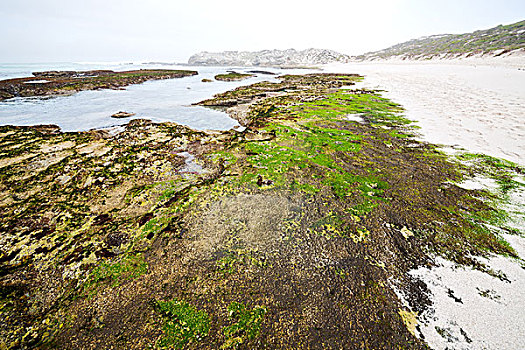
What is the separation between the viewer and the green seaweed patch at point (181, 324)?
8.78 ft

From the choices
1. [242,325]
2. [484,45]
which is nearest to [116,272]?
[242,325]

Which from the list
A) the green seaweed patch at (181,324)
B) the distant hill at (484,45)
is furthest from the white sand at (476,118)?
the distant hill at (484,45)

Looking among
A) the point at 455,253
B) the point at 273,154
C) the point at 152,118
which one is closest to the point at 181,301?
the point at 455,253

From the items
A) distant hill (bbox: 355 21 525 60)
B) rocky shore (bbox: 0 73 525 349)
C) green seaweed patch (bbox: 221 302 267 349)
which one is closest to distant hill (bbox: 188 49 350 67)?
distant hill (bbox: 355 21 525 60)

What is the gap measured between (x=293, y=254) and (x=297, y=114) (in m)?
10.7

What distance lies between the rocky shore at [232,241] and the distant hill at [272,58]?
140345 mm

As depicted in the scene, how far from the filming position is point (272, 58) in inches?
6393

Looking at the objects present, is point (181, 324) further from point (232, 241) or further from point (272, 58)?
point (272, 58)

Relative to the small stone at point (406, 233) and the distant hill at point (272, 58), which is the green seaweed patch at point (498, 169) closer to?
the small stone at point (406, 233)

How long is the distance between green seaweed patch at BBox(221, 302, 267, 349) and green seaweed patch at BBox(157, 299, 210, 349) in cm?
32

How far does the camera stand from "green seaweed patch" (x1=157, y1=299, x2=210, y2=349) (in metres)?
2.68

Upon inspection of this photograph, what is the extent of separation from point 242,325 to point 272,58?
186248 millimetres

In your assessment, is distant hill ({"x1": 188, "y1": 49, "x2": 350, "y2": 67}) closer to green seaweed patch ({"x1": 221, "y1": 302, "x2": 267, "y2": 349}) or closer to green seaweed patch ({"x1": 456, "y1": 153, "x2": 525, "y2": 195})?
green seaweed patch ({"x1": 456, "y1": 153, "x2": 525, "y2": 195})

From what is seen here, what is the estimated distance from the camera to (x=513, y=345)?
2570mm
